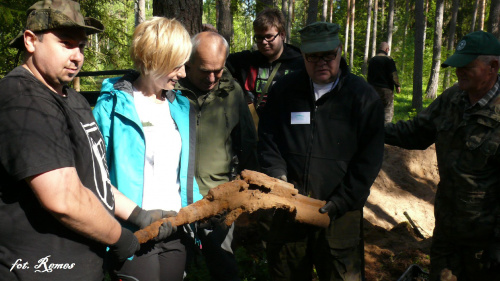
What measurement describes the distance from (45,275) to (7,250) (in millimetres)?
176

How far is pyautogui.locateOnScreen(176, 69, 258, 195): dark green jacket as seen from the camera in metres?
2.83

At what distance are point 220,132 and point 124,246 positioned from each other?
114 centimetres

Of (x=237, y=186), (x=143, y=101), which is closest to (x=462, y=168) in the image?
(x=237, y=186)

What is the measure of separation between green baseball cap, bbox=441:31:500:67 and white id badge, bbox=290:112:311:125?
1103 millimetres

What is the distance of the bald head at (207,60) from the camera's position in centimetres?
279

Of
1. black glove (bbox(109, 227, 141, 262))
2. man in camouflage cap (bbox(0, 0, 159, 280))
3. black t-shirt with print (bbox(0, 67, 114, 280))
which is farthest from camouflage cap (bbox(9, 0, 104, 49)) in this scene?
black glove (bbox(109, 227, 141, 262))

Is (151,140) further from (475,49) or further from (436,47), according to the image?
(436,47)

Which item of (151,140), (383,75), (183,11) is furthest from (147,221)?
(383,75)

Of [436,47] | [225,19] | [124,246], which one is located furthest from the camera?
[436,47]

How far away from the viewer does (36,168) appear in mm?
1458

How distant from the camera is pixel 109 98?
230 centimetres

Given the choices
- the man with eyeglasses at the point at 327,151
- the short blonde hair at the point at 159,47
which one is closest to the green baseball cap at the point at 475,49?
the man with eyeglasses at the point at 327,151

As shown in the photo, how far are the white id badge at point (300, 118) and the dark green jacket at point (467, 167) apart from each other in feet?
3.55

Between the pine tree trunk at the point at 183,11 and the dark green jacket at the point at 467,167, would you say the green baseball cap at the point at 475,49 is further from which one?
the pine tree trunk at the point at 183,11
